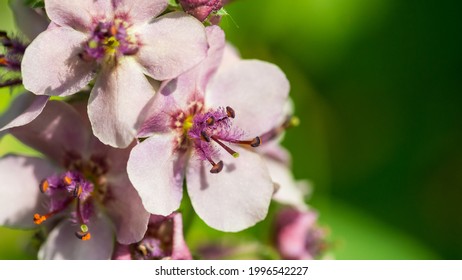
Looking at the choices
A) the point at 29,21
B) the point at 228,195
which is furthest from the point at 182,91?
the point at 29,21

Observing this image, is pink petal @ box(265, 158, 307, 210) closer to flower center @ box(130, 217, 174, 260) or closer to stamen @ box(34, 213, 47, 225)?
flower center @ box(130, 217, 174, 260)

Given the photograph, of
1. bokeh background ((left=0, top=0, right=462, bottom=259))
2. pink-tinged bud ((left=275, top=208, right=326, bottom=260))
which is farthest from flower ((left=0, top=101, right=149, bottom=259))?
bokeh background ((left=0, top=0, right=462, bottom=259))

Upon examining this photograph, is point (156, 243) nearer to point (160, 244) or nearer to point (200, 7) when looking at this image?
point (160, 244)

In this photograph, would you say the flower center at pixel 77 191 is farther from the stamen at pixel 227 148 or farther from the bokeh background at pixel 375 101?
the bokeh background at pixel 375 101

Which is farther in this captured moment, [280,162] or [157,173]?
[280,162]

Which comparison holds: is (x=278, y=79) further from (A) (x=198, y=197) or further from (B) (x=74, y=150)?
(B) (x=74, y=150)
